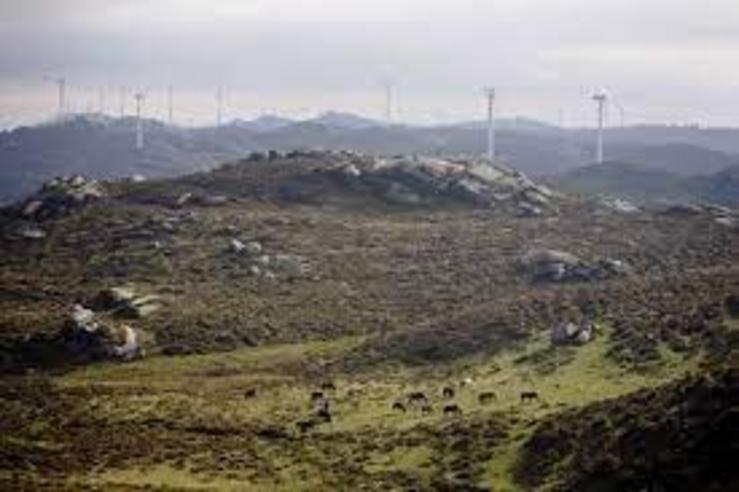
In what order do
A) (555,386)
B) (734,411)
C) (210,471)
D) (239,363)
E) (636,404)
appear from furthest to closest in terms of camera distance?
(239,363), (555,386), (210,471), (636,404), (734,411)

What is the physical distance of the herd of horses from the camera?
269 ft

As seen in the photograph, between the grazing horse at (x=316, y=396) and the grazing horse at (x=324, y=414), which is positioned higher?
the grazing horse at (x=324, y=414)

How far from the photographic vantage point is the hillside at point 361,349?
68.6 meters

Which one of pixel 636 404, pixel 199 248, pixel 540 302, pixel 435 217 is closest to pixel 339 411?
pixel 636 404

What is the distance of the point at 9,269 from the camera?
15850 centimetres

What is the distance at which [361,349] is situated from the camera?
113250mm

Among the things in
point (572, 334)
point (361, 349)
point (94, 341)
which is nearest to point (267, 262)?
point (94, 341)

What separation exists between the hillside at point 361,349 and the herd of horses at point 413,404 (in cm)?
21

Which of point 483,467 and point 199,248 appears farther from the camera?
point 199,248

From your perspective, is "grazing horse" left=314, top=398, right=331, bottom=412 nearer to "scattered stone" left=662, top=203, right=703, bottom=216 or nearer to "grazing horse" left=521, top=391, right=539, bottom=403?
"grazing horse" left=521, top=391, right=539, bottom=403

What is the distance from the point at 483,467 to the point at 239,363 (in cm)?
4964

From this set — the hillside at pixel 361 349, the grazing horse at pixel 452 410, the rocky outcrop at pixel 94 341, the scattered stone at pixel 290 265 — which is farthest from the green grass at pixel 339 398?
the scattered stone at pixel 290 265

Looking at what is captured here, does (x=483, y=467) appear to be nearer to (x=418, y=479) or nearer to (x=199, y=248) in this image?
(x=418, y=479)

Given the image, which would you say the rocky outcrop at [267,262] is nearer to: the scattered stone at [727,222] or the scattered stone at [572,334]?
the scattered stone at [727,222]
